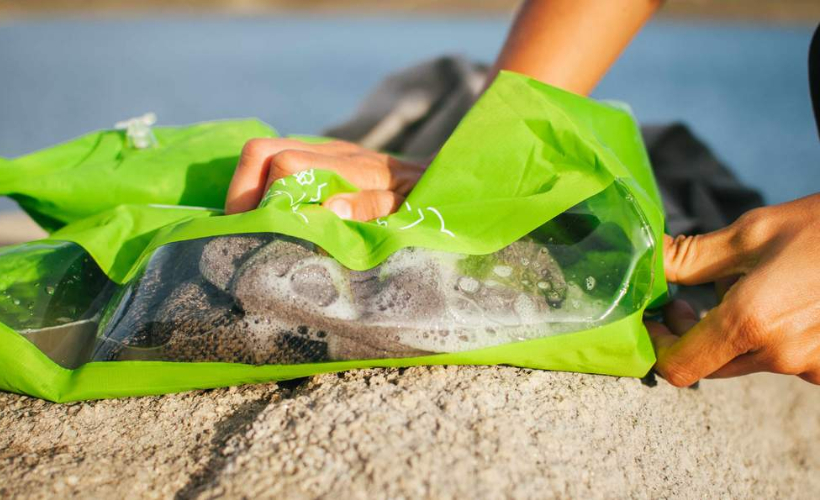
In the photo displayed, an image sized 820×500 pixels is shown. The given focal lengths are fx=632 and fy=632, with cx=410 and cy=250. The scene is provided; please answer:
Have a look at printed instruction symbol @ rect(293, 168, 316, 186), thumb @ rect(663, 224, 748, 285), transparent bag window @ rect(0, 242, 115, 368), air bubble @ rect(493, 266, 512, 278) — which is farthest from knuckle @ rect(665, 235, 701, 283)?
transparent bag window @ rect(0, 242, 115, 368)

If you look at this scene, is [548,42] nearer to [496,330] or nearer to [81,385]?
[496,330]

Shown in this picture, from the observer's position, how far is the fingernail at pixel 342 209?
1.06 m

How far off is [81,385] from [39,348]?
11 centimetres

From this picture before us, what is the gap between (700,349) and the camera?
984 mm

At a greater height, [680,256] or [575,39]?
[575,39]

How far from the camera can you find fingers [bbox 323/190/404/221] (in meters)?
1.07

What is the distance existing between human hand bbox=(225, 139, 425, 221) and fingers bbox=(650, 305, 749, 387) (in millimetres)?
517

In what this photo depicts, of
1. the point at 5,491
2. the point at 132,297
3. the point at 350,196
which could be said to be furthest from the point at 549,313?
the point at 5,491

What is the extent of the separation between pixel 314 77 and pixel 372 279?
616 cm

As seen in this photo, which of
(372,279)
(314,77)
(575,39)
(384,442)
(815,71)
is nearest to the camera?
(384,442)

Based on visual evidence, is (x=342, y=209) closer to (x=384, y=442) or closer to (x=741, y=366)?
(x=384, y=442)

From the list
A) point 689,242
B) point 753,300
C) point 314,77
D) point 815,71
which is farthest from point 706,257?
point 314,77

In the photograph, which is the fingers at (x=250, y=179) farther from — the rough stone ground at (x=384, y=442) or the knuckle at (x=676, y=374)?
the knuckle at (x=676, y=374)

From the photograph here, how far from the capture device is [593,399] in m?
0.99
